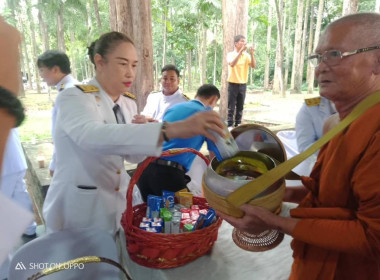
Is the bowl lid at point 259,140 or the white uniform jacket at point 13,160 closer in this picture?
the bowl lid at point 259,140

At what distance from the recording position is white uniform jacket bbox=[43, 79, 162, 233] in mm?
1380

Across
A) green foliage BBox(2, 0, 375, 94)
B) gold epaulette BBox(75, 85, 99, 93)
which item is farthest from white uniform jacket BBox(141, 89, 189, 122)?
green foliage BBox(2, 0, 375, 94)

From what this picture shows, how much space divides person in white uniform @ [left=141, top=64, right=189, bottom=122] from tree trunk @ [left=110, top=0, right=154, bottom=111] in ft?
1.59

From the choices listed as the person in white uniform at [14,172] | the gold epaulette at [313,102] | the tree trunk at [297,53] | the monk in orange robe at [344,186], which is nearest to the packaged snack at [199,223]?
the monk in orange robe at [344,186]

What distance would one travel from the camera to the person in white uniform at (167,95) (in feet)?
13.4

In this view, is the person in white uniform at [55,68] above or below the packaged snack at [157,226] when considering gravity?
above

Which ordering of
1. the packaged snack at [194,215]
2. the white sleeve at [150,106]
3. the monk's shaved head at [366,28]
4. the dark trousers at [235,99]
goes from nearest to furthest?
the monk's shaved head at [366,28] < the packaged snack at [194,215] < the white sleeve at [150,106] < the dark trousers at [235,99]

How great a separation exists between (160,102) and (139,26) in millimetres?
1236

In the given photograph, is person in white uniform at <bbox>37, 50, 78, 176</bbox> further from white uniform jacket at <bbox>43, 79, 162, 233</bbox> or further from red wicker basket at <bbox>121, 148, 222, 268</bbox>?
red wicker basket at <bbox>121, 148, 222, 268</bbox>

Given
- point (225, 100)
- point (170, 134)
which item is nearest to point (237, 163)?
point (170, 134)

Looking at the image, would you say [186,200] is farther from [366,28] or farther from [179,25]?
[179,25]

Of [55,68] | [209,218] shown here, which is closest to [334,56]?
[209,218]

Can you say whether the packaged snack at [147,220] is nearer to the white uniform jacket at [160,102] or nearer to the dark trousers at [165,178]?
the dark trousers at [165,178]

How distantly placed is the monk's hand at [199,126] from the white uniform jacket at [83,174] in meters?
0.39
